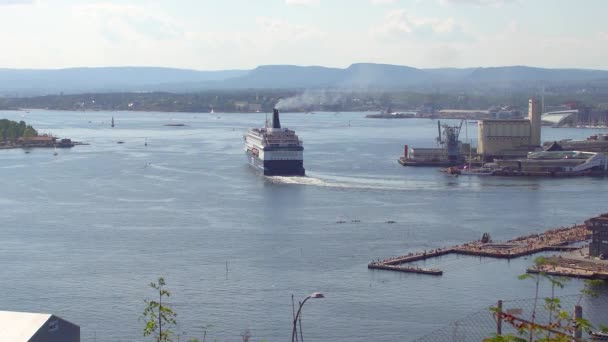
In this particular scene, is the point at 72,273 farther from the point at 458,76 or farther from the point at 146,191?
the point at 458,76

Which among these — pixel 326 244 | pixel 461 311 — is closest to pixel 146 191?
pixel 326 244

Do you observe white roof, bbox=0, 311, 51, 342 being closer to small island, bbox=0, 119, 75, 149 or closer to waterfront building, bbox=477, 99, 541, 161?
waterfront building, bbox=477, 99, 541, 161

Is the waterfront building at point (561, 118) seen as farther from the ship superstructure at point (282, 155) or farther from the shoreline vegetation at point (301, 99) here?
the ship superstructure at point (282, 155)

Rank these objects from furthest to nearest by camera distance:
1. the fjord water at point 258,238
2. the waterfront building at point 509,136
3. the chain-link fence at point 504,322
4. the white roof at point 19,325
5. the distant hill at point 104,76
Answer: the distant hill at point 104,76 < the waterfront building at point 509,136 < the fjord water at point 258,238 < the chain-link fence at point 504,322 < the white roof at point 19,325

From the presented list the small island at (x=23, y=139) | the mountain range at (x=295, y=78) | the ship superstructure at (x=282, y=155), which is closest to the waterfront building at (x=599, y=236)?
the ship superstructure at (x=282, y=155)

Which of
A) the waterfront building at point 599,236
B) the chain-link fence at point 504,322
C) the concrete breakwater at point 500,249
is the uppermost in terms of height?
the waterfront building at point 599,236

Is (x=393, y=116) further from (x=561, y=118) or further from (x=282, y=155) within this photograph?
(x=282, y=155)

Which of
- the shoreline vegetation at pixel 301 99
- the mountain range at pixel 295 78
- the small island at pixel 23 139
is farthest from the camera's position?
the mountain range at pixel 295 78
